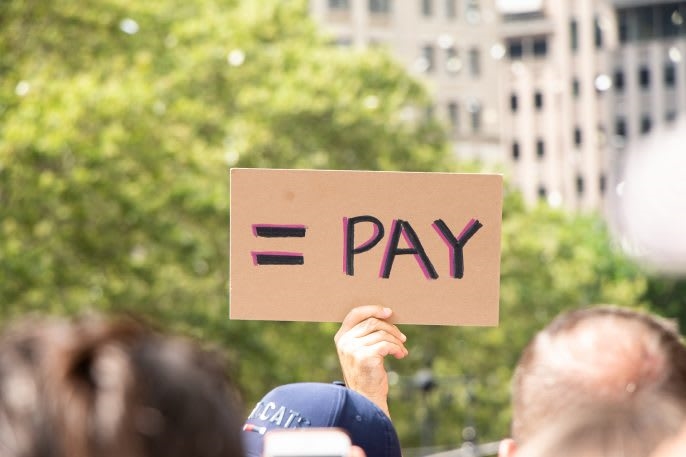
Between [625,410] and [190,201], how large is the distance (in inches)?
708

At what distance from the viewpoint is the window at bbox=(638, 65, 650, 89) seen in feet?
288

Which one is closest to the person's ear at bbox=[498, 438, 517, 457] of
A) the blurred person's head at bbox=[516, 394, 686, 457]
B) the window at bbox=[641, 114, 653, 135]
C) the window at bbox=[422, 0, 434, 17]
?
the blurred person's head at bbox=[516, 394, 686, 457]

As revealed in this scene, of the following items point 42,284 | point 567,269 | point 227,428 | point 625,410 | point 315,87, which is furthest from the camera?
point 567,269

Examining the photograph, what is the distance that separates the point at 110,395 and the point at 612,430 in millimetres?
562

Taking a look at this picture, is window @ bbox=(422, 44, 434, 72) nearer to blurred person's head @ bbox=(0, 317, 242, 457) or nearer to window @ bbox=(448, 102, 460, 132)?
window @ bbox=(448, 102, 460, 132)

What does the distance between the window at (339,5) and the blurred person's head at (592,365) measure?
75.4m

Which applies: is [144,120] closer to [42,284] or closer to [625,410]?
[42,284]

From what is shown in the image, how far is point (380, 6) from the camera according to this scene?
77.9 metres

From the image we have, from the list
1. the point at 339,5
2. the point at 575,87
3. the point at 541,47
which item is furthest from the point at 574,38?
the point at 339,5

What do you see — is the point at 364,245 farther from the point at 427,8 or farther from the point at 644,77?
the point at 644,77

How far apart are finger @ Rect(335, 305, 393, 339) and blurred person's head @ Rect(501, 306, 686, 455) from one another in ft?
3.79

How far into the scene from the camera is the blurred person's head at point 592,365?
72.2 inches

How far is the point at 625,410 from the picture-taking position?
5.80 feet

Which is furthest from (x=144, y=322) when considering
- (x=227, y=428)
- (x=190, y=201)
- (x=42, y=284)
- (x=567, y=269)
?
(x=567, y=269)
